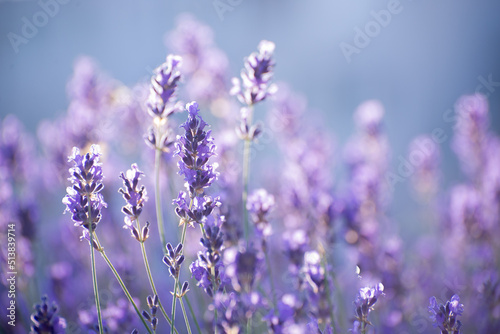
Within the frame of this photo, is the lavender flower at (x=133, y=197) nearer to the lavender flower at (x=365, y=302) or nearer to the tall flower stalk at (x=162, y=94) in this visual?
the tall flower stalk at (x=162, y=94)

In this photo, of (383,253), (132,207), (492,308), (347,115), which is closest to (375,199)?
(383,253)

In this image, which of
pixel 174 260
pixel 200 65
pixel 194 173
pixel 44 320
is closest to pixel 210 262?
pixel 174 260

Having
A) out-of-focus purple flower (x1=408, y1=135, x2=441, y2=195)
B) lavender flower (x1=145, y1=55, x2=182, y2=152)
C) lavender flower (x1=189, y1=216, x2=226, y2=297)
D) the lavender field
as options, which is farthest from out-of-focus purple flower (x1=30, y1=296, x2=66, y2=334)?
out-of-focus purple flower (x1=408, y1=135, x2=441, y2=195)

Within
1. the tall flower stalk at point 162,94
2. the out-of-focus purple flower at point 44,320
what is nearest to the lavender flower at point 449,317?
the tall flower stalk at point 162,94

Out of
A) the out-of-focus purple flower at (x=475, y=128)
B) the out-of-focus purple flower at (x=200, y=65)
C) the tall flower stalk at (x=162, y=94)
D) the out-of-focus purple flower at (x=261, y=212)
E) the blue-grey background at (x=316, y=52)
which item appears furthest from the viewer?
the blue-grey background at (x=316, y=52)

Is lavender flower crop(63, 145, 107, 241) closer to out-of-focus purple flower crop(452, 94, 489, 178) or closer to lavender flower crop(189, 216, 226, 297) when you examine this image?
lavender flower crop(189, 216, 226, 297)

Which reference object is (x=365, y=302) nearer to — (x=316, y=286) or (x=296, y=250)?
(x=316, y=286)

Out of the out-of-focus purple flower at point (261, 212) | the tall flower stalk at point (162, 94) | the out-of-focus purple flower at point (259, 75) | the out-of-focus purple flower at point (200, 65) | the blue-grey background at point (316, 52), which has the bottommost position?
the out-of-focus purple flower at point (261, 212)
